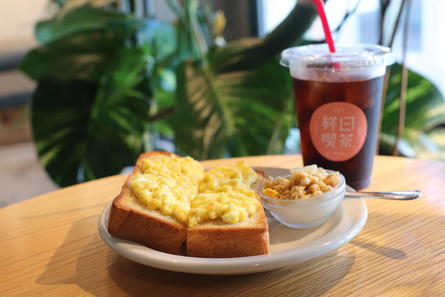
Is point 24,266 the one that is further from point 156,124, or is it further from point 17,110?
point 17,110

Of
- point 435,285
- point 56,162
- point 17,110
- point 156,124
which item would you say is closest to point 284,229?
point 435,285

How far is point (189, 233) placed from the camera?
0.61 metres

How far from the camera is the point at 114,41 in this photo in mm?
1748

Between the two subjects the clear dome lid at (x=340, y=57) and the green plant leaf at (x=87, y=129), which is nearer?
the clear dome lid at (x=340, y=57)

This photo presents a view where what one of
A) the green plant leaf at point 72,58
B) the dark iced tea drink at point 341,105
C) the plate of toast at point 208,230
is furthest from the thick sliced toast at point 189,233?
the green plant leaf at point 72,58

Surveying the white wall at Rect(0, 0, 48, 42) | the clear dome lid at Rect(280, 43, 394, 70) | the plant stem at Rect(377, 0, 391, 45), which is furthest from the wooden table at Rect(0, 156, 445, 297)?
the white wall at Rect(0, 0, 48, 42)

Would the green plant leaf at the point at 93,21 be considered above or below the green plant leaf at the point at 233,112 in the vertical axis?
above

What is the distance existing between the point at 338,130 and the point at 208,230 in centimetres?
32

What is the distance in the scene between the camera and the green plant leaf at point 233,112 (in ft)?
4.70

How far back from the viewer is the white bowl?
0.66 metres

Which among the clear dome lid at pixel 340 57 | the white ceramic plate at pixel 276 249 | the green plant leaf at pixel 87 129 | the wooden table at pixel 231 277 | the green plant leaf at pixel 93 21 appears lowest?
the green plant leaf at pixel 87 129

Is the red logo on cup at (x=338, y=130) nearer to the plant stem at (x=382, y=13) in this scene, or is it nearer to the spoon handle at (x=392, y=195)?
the spoon handle at (x=392, y=195)

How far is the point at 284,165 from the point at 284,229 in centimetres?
33

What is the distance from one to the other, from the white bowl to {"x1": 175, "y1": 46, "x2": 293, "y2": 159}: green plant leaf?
2.41ft
